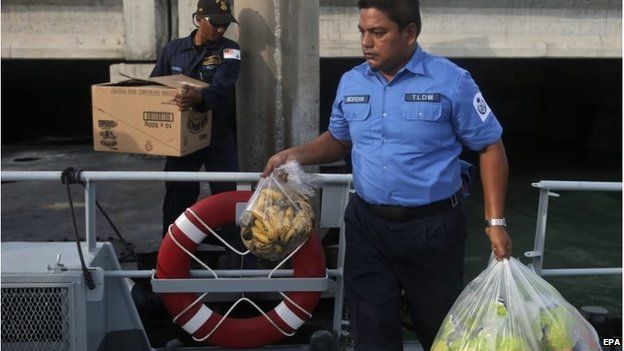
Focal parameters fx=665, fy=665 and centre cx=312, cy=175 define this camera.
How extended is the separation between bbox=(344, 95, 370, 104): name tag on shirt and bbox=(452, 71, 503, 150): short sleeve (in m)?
0.31

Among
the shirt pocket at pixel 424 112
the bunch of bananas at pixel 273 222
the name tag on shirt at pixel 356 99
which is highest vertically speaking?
the name tag on shirt at pixel 356 99

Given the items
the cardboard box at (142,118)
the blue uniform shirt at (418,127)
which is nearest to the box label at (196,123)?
the cardboard box at (142,118)

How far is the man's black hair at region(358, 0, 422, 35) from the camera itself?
2.14 metres

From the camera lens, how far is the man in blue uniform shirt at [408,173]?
7.16 ft

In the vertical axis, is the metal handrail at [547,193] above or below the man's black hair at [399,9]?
below

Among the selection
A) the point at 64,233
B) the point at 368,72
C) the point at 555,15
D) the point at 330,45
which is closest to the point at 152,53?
the point at 330,45

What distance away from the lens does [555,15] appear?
9.09 metres

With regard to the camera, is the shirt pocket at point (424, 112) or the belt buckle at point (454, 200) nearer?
the shirt pocket at point (424, 112)

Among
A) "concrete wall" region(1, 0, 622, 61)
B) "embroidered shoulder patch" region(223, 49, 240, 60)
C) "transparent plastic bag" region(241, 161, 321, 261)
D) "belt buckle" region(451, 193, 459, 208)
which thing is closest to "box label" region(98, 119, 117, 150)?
"embroidered shoulder patch" region(223, 49, 240, 60)

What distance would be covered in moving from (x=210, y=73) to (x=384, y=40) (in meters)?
2.07

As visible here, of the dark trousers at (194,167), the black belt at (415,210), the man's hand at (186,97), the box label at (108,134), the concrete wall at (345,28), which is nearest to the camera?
the black belt at (415,210)

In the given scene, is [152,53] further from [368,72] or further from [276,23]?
[368,72]

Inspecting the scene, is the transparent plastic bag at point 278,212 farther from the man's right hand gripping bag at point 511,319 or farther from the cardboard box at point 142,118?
the cardboard box at point 142,118

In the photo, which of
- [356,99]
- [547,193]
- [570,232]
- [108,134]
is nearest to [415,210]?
[356,99]
